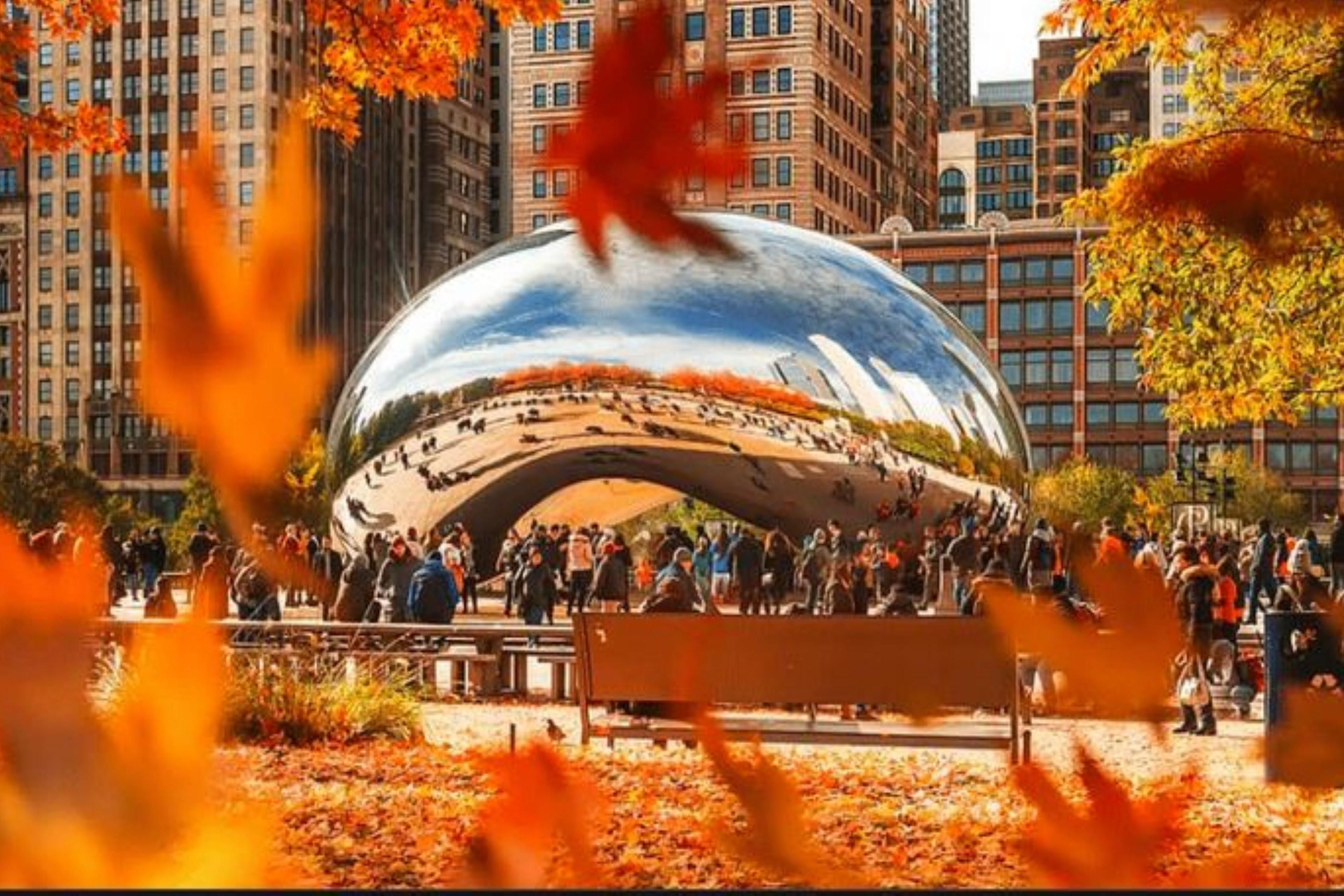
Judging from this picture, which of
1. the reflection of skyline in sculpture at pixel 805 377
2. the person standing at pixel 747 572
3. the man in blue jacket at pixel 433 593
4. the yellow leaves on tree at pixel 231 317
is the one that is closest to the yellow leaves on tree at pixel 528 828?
the yellow leaves on tree at pixel 231 317

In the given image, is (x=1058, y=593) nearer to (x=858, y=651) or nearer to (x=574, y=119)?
(x=858, y=651)

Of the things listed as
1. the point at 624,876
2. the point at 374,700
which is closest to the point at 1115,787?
the point at 624,876

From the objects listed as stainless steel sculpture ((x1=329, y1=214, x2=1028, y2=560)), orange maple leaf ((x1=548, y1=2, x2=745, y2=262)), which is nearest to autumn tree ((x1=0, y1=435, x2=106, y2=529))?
stainless steel sculpture ((x1=329, y1=214, x2=1028, y2=560))

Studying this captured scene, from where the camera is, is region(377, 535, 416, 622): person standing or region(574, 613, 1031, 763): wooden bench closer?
region(574, 613, 1031, 763): wooden bench

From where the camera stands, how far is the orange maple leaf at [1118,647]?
2.37 m

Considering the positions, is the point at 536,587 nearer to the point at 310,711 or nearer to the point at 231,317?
the point at 310,711

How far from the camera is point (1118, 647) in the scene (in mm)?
2459

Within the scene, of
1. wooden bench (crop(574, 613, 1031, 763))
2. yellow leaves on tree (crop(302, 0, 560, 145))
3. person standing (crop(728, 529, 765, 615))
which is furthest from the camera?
person standing (crop(728, 529, 765, 615))

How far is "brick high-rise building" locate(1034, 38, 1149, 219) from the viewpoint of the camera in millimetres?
167375

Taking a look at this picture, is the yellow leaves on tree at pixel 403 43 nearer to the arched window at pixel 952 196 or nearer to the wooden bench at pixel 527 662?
the wooden bench at pixel 527 662

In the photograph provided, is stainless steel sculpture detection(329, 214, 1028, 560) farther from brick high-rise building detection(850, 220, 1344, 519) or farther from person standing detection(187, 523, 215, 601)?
brick high-rise building detection(850, 220, 1344, 519)

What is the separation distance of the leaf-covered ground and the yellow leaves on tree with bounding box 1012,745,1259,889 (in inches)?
101

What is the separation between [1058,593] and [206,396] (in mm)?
8675

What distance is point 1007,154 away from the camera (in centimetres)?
19188
